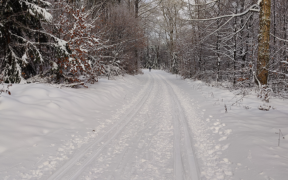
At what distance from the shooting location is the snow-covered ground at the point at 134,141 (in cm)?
312

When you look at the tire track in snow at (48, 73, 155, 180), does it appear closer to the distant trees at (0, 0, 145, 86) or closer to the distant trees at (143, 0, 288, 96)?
the distant trees at (0, 0, 145, 86)

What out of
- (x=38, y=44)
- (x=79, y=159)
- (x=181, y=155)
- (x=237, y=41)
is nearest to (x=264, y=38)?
(x=181, y=155)

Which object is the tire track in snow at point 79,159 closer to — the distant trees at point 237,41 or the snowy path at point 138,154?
the snowy path at point 138,154

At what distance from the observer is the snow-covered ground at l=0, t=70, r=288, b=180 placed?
3.12 meters

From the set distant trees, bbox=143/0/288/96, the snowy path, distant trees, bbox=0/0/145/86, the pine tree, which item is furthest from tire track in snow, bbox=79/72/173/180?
the pine tree

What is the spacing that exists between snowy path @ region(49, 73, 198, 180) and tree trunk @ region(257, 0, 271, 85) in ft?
13.6

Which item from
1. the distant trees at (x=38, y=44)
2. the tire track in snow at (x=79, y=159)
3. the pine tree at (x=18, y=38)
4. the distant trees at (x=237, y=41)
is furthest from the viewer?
the distant trees at (x=38, y=44)

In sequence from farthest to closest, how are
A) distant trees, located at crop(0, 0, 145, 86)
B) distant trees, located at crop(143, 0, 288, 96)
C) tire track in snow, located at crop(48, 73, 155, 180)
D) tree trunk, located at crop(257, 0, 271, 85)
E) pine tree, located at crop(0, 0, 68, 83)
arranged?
distant trees, located at crop(0, 0, 145, 86) < pine tree, located at crop(0, 0, 68, 83) < distant trees, located at crop(143, 0, 288, 96) < tree trunk, located at crop(257, 0, 271, 85) < tire track in snow, located at crop(48, 73, 155, 180)

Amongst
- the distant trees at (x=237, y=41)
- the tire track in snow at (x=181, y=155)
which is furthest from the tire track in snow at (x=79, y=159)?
the distant trees at (x=237, y=41)

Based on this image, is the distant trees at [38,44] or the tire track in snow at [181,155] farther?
the distant trees at [38,44]

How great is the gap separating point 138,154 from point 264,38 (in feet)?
22.5

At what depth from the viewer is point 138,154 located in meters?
3.79

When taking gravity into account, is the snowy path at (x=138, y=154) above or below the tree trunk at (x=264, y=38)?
below

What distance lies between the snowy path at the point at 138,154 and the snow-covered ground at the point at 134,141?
2 cm
